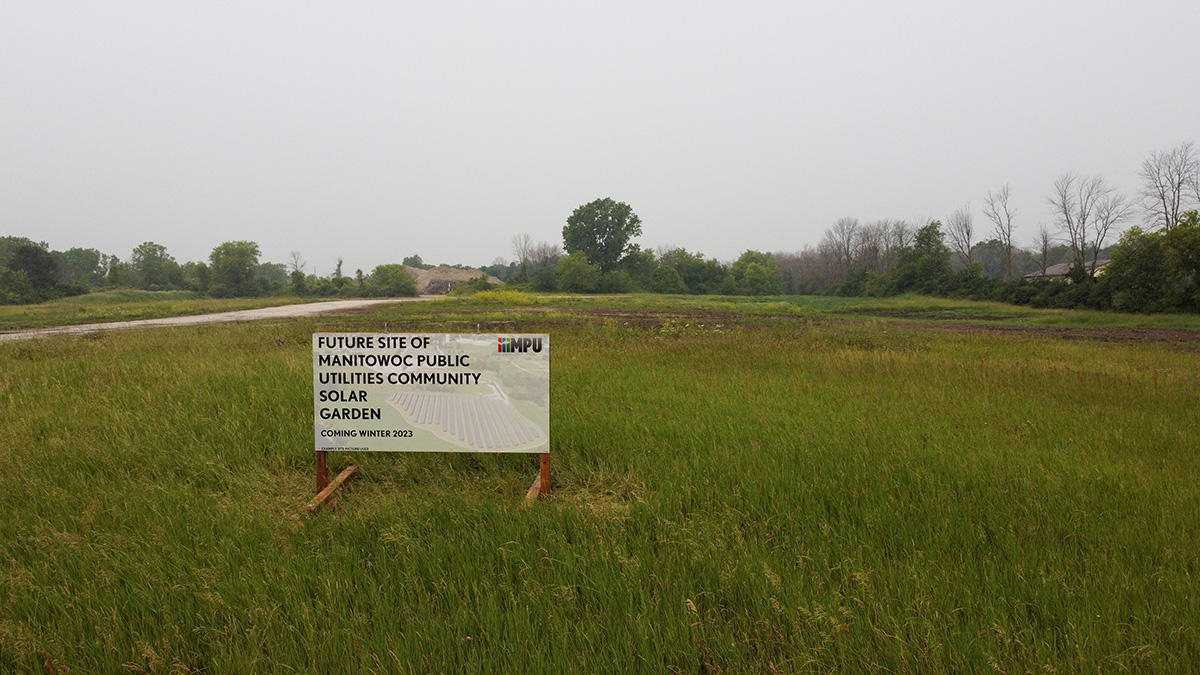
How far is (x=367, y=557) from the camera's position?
339 cm

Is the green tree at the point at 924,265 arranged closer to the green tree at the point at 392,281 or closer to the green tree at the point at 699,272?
the green tree at the point at 699,272

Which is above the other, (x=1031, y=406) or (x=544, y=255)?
(x=544, y=255)

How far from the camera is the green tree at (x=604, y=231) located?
9600 centimetres

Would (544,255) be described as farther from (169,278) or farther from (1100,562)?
(1100,562)

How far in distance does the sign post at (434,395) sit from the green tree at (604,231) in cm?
9212

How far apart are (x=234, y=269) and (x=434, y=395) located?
92485mm

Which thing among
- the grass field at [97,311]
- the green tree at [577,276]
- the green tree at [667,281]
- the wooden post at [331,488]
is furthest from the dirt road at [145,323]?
the green tree at [667,281]

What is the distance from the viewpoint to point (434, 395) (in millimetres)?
4258

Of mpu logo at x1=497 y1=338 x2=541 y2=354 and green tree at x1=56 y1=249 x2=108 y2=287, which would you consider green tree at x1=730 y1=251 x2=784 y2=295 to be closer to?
mpu logo at x1=497 y1=338 x2=541 y2=354

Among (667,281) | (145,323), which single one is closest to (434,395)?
(145,323)

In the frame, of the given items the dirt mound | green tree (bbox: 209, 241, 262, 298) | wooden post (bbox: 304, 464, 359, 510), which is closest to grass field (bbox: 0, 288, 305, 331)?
green tree (bbox: 209, 241, 262, 298)

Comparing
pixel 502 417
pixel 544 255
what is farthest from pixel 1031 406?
pixel 544 255

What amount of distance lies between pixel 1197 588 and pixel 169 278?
369 feet

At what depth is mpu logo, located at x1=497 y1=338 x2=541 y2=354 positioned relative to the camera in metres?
4.20
